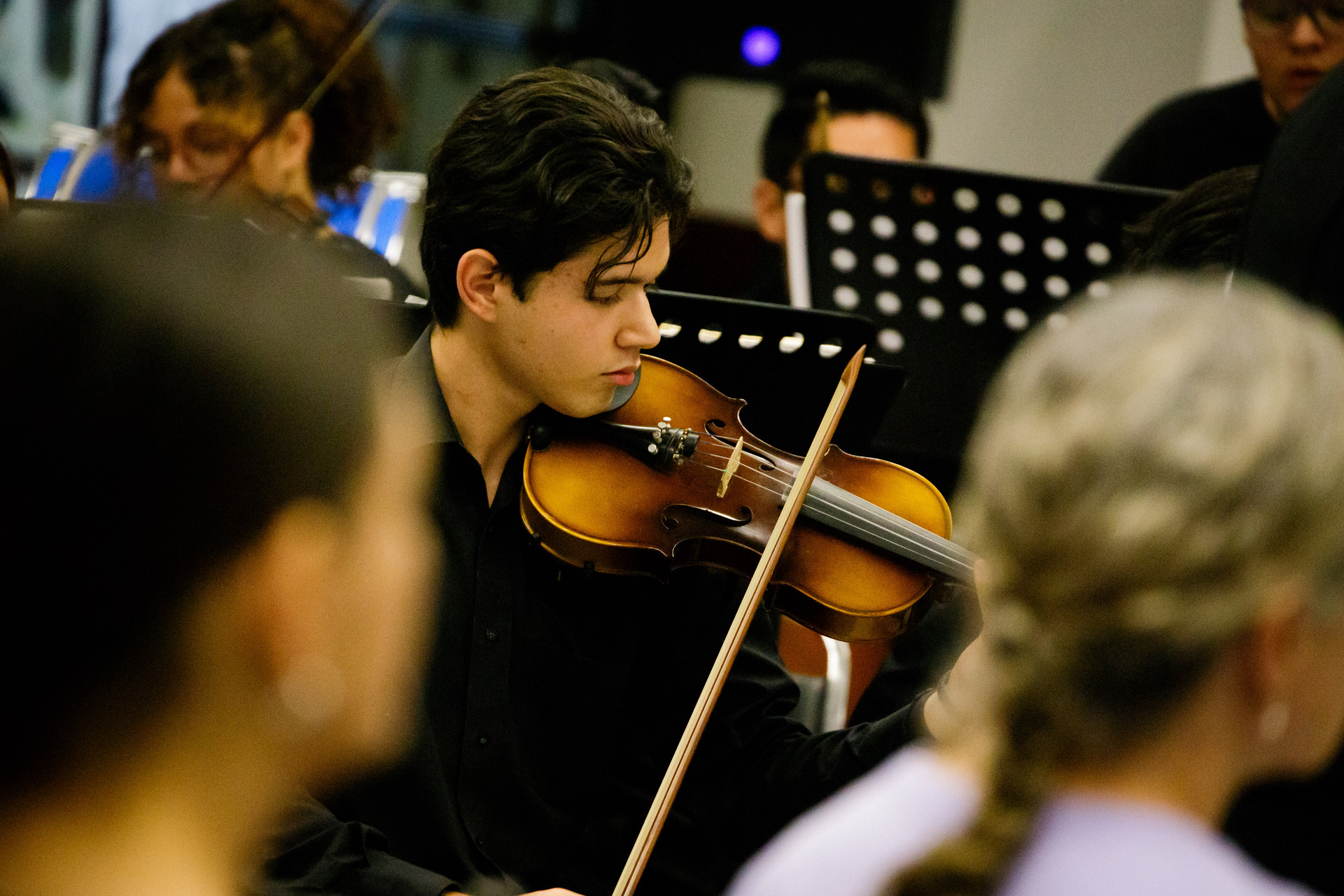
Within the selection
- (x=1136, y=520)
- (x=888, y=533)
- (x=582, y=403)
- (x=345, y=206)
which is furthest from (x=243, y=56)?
(x=1136, y=520)

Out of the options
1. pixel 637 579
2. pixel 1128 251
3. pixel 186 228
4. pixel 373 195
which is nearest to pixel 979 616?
pixel 637 579

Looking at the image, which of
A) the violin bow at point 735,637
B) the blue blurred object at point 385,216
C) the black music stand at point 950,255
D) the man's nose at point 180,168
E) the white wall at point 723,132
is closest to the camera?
the violin bow at point 735,637

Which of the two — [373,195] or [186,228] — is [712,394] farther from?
[373,195]

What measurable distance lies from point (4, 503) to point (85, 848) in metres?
0.14

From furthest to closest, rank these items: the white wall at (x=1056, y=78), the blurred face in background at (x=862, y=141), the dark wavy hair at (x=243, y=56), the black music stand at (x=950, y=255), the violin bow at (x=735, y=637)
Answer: the white wall at (x=1056, y=78) → the blurred face in background at (x=862, y=141) → the dark wavy hair at (x=243, y=56) → the black music stand at (x=950, y=255) → the violin bow at (x=735, y=637)

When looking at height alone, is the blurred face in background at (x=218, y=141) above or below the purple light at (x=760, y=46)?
below

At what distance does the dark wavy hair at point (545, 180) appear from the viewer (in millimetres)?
1364

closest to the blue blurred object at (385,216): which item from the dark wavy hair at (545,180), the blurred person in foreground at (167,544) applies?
the dark wavy hair at (545,180)

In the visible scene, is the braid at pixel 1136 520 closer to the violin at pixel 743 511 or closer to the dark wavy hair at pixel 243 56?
the violin at pixel 743 511

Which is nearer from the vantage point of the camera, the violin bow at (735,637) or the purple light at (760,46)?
the violin bow at (735,637)

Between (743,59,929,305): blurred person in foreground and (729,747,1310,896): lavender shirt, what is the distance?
6.90 feet

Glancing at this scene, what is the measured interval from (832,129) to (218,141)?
115 centimetres

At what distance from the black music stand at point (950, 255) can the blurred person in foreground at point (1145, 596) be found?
49.2 inches

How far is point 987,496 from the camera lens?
0.55 metres
